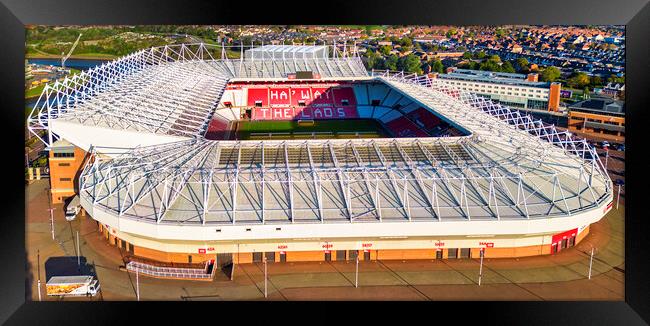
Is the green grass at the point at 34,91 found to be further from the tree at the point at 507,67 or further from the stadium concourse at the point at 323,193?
the tree at the point at 507,67

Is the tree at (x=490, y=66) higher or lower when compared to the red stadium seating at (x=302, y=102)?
higher

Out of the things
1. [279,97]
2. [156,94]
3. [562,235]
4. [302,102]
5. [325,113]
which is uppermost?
[279,97]

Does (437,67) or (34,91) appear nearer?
(34,91)

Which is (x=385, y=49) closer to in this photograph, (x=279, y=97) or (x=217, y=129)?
(x=279, y=97)

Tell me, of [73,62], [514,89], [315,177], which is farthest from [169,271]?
[73,62]

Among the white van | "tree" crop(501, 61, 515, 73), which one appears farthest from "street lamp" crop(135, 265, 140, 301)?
"tree" crop(501, 61, 515, 73)

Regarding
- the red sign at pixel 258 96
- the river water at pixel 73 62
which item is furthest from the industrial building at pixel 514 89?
the river water at pixel 73 62

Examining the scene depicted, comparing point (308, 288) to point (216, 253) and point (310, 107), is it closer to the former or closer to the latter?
point (216, 253)
